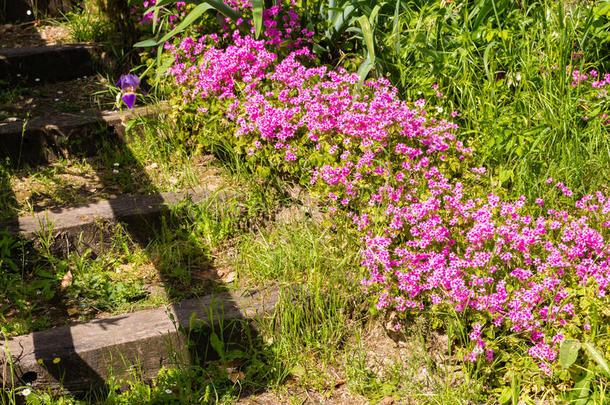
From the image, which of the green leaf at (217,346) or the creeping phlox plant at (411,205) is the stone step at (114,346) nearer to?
the green leaf at (217,346)

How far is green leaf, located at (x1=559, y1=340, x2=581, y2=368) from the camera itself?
8.04ft

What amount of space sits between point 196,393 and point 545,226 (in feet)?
6.00

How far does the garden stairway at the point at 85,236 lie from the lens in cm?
286

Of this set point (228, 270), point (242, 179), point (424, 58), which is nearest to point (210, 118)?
point (242, 179)

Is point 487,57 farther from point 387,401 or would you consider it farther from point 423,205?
point 387,401

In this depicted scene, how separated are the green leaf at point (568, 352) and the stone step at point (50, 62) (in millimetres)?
4364

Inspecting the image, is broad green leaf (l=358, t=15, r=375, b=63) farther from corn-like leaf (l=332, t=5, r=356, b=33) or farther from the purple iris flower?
the purple iris flower

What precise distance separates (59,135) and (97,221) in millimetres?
1201

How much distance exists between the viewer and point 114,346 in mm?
2873

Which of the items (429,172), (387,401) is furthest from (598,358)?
(429,172)

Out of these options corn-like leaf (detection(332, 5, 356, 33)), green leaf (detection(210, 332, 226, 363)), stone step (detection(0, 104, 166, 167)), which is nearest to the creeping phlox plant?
corn-like leaf (detection(332, 5, 356, 33))

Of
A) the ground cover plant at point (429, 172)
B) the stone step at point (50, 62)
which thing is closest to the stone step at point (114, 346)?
the ground cover plant at point (429, 172)

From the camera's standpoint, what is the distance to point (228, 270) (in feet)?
11.5

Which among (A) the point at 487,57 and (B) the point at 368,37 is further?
(A) the point at 487,57
